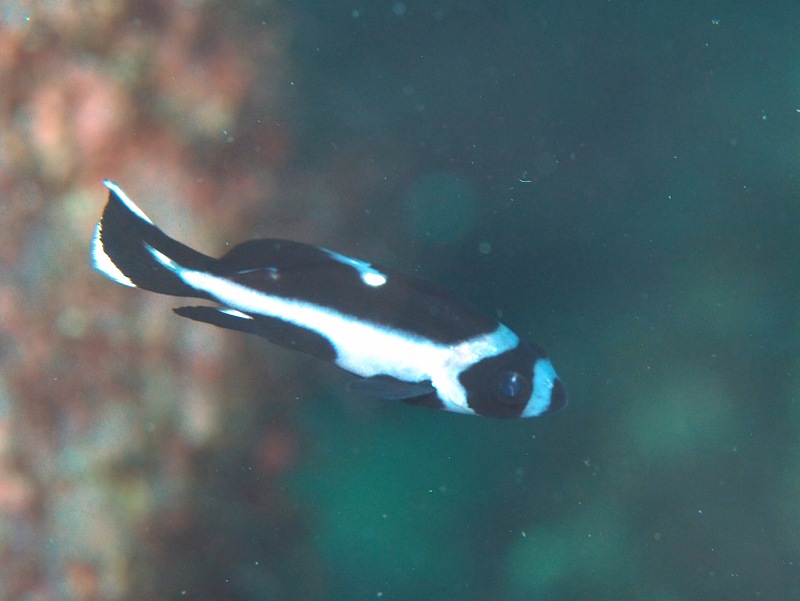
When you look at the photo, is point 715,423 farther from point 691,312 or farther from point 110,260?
point 110,260

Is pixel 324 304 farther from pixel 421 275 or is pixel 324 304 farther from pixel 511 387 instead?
pixel 421 275

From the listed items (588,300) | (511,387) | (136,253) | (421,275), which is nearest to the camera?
(136,253)

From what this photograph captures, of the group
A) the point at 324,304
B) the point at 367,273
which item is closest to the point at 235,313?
the point at 324,304

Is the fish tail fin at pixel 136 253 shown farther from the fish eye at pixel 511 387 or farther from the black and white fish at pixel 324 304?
the fish eye at pixel 511 387

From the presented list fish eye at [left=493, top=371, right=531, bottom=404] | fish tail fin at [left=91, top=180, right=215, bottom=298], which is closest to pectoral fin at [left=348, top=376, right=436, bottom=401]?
fish eye at [left=493, top=371, right=531, bottom=404]

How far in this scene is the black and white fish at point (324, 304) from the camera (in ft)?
7.57

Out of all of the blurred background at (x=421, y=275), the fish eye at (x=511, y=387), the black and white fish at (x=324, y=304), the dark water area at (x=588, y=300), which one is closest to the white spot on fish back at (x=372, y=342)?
the black and white fish at (x=324, y=304)

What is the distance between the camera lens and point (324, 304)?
→ 2.38m

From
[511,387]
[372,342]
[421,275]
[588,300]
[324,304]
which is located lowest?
[588,300]

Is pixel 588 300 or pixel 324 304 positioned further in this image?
pixel 588 300

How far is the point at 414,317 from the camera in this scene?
2414mm

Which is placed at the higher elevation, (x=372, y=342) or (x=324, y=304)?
(x=324, y=304)

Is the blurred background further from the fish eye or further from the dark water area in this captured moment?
the fish eye

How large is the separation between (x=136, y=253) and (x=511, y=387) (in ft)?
5.53
